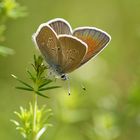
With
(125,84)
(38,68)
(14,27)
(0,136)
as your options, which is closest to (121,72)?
(125,84)

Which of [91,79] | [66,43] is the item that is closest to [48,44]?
[66,43]

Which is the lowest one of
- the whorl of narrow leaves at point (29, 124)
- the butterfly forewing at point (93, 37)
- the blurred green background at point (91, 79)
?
the whorl of narrow leaves at point (29, 124)

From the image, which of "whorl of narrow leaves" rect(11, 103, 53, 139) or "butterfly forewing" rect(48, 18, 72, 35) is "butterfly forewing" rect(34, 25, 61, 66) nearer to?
"butterfly forewing" rect(48, 18, 72, 35)

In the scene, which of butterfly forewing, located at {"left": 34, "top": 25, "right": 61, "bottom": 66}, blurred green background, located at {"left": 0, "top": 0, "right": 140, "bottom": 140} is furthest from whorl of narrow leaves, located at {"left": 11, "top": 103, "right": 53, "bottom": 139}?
blurred green background, located at {"left": 0, "top": 0, "right": 140, "bottom": 140}

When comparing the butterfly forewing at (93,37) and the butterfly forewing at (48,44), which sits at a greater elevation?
the butterfly forewing at (48,44)

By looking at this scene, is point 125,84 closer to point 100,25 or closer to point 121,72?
point 121,72

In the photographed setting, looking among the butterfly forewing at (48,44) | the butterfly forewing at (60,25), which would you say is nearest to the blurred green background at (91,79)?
the butterfly forewing at (48,44)

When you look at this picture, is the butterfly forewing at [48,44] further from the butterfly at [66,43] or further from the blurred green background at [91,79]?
the blurred green background at [91,79]

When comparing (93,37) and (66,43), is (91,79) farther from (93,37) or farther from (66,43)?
(93,37)

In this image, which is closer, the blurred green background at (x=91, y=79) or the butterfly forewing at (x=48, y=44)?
the butterfly forewing at (x=48, y=44)
